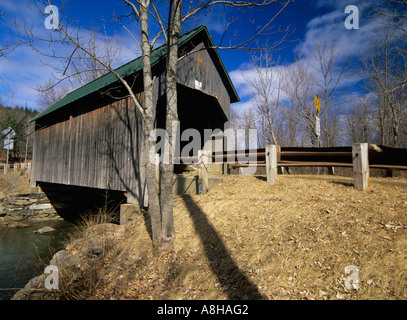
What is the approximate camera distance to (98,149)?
927 centimetres

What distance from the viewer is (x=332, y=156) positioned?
228 inches

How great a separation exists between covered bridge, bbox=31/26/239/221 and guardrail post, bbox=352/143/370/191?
5.59 meters

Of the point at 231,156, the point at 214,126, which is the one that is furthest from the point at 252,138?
the point at 231,156

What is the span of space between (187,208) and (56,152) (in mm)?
9683

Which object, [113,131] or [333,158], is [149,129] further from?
[333,158]

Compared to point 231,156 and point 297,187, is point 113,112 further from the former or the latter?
point 297,187

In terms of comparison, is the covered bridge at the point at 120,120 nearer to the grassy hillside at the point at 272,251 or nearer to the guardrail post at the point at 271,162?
the grassy hillside at the point at 272,251

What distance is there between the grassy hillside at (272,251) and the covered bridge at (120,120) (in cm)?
286

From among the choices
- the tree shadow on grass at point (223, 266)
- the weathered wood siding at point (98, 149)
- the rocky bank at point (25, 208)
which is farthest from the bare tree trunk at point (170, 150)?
the rocky bank at point (25, 208)

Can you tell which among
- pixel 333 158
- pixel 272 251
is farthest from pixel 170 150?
pixel 333 158

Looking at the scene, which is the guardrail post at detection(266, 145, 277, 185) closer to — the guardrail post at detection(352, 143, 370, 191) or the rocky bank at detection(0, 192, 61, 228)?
the guardrail post at detection(352, 143, 370, 191)

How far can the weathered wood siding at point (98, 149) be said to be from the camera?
771cm

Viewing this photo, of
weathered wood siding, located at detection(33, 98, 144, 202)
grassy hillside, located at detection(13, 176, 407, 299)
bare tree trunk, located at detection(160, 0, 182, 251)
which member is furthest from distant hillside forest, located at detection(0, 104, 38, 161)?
grassy hillside, located at detection(13, 176, 407, 299)

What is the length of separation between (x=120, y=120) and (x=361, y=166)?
24.6 feet
